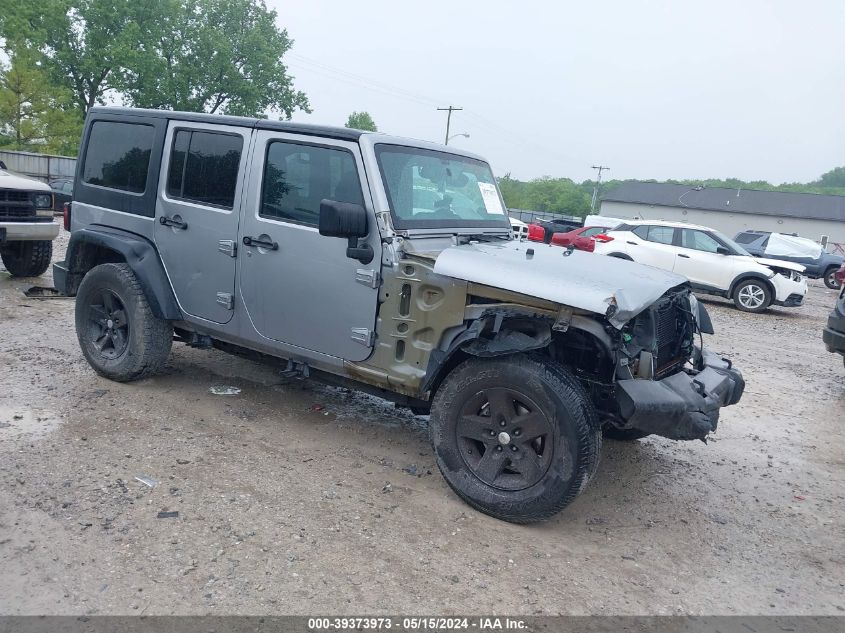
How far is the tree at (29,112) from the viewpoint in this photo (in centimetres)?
2811

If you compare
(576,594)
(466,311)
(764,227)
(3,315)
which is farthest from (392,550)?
(764,227)

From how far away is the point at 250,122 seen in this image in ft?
14.6

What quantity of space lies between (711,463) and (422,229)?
2.73 meters

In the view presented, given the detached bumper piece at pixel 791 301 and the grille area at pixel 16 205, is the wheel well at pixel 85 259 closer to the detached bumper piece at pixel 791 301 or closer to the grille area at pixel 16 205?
the grille area at pixel 16 205

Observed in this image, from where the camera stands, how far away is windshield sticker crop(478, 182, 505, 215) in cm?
479

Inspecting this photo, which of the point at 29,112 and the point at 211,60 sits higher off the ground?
the point at 211,60

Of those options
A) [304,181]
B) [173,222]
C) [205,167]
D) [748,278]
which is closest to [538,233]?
[304,181]

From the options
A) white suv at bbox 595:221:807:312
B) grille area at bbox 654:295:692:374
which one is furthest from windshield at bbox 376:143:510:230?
white suv at bbox 595:221:807:312

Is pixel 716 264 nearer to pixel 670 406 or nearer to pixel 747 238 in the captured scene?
pixel 747 238

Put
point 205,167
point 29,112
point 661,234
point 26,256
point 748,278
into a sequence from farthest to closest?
1. point 29,112
2. point 661,234
3. point 748,278
4. point 26,256
5. point 205,167

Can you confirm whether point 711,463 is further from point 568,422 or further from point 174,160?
point 174,160

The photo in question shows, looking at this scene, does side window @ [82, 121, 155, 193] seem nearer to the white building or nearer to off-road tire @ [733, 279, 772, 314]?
off-road tire @ [733, 279, 772, 314]

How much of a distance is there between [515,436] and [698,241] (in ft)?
36.5

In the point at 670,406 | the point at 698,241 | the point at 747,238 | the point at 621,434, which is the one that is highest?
the point at 747,238
